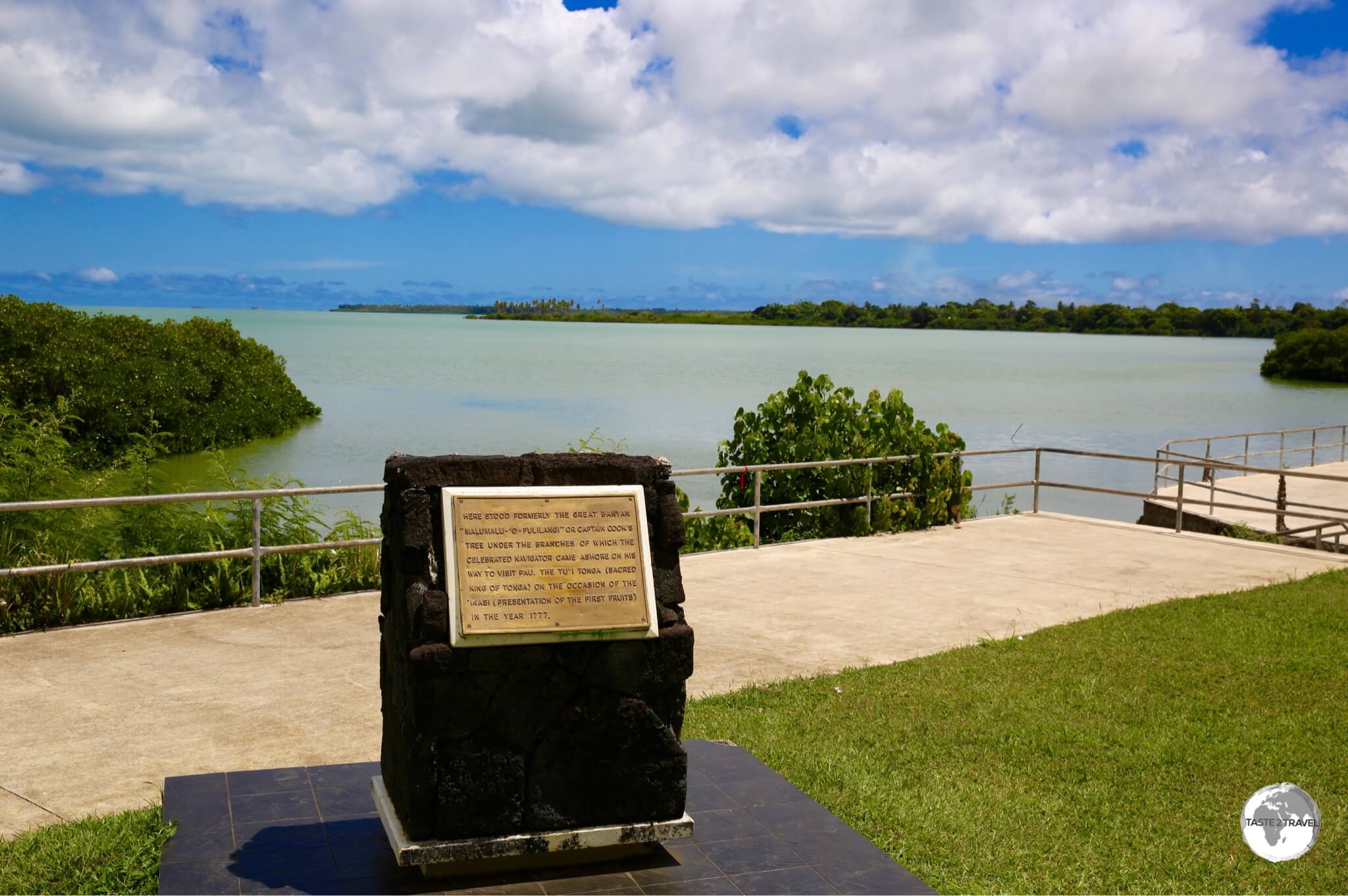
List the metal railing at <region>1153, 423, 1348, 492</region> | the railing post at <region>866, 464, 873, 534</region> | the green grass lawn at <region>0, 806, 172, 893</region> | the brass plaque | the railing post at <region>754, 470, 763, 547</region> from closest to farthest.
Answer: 1. the green grass lawn at <region>0, 806, 172, 893</region>
2. the brass plaque
3. the railing post at <region>754, 470, 763, 547</region>
4. the railing post at <region>866, 464, 873, 534</region>
5. the metal railing at <region>1153, 423, 1348, 492</region>

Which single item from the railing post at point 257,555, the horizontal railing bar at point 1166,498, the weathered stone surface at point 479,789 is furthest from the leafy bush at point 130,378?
the weathered stone surface at point 479,789

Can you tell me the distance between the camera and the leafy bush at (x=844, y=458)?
14.8 metres

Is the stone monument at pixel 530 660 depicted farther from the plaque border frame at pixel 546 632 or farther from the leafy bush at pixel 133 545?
the leafy bush at pixel 133 545

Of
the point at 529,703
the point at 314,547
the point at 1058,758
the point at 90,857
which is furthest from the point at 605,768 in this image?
the point at 314,547

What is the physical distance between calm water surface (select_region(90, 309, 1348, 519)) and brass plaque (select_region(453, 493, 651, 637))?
11115mm

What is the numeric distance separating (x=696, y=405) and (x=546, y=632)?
173 feet

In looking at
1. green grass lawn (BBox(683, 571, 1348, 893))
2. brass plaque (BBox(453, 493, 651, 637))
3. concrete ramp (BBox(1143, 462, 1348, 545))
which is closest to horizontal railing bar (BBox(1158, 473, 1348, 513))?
concrete ramp (BBox(1143, 462, 1348, 545))

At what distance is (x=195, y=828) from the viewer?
511 centimetres

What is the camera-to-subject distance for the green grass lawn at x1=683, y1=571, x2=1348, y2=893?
514 centimetres

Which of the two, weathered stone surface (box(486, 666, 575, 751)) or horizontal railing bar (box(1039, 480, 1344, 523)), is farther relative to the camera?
horizontal railing bar (box(1039, 480, 1344, 523))

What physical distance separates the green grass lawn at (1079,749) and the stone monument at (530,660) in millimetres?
1270

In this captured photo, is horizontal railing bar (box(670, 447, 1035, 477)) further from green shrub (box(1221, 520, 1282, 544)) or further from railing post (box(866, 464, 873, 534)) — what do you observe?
green shrub (box(1221, 520, 1282, 544))

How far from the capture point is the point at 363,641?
8.91 m

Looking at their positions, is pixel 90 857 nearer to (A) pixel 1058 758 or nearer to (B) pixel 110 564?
(B) pixel 110 564
